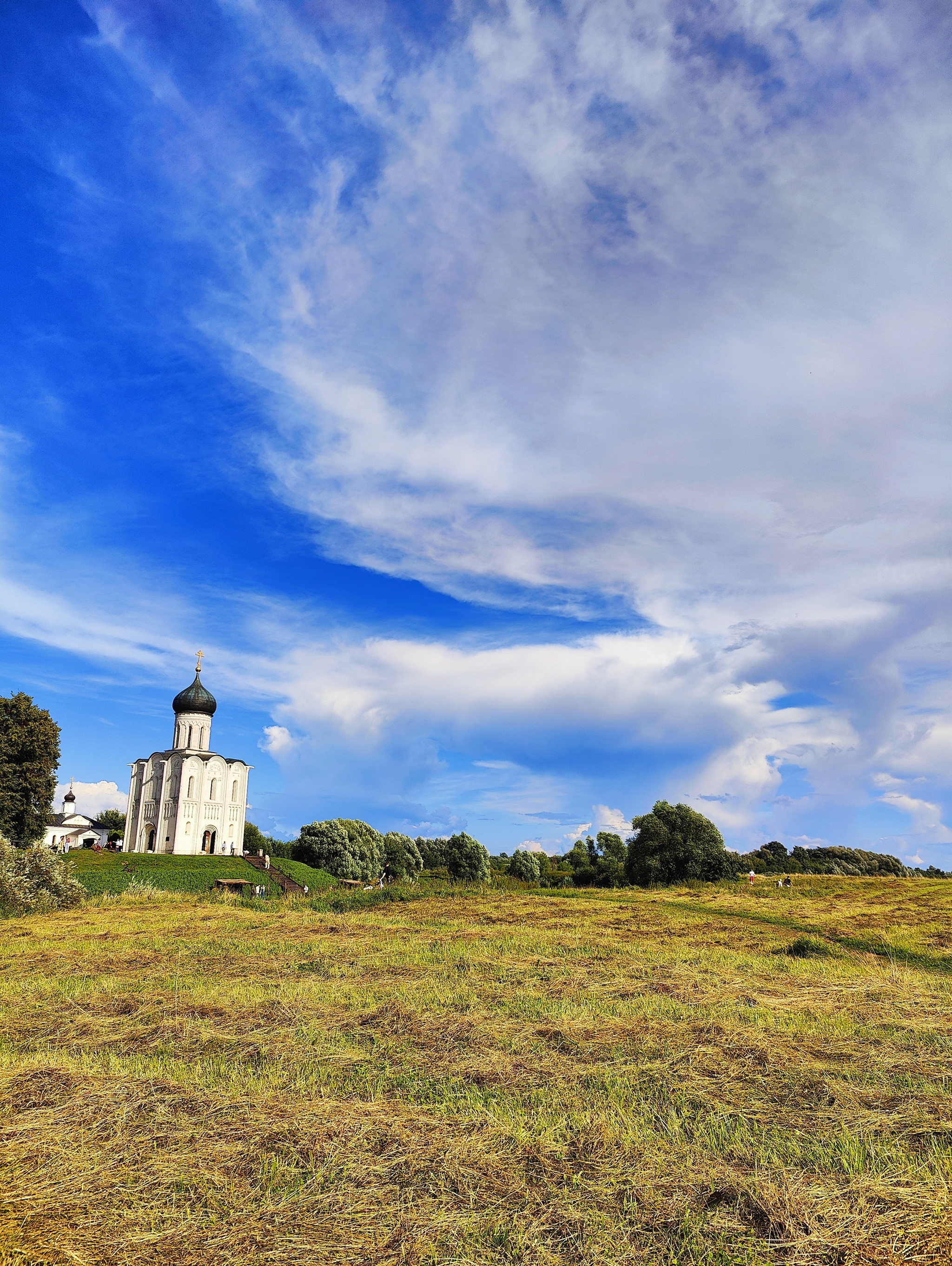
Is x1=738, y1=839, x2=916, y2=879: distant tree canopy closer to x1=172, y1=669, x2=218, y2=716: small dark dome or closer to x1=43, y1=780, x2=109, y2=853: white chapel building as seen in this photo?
x1=172, y1=669, x2=218, y2=716: small dark dome

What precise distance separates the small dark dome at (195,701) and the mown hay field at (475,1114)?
64072 mm

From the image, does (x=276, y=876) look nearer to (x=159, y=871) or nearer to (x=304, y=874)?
(x=304, y=874)

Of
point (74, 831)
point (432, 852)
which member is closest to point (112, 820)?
point (74, 831)

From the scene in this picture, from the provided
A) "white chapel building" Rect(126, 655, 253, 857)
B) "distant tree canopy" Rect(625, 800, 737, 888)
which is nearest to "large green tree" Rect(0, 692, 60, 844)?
"white chapel building" Rect(126, 655, 253, 857)

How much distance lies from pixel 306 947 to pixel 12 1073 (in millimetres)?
8943

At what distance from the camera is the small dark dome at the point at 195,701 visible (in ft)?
240

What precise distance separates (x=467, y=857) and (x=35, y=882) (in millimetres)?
56306

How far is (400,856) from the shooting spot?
3206 inches

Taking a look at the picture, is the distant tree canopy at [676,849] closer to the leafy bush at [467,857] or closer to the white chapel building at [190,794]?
the leafy bush at [467,857]

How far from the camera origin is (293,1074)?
22.2 feet

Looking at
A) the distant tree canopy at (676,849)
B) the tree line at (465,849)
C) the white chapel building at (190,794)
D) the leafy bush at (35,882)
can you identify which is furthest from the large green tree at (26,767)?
the distant tree canopy at (676,849)

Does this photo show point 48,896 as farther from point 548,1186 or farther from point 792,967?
point 548,1186

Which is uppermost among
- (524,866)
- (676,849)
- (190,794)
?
(190,794)

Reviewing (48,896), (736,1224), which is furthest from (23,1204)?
(48,896)
